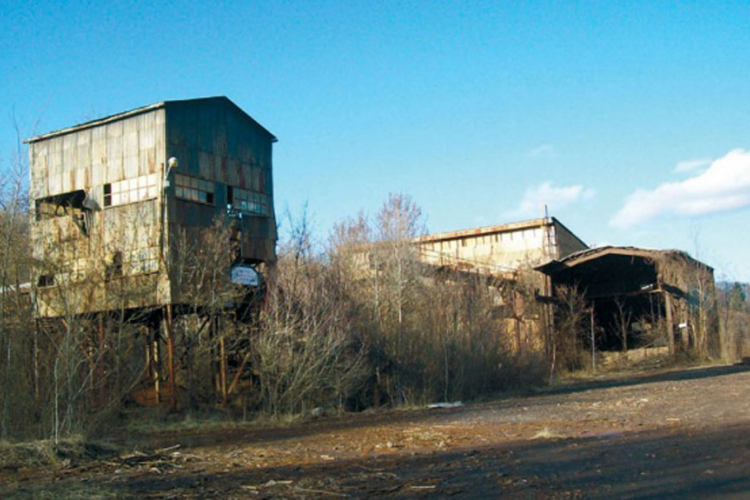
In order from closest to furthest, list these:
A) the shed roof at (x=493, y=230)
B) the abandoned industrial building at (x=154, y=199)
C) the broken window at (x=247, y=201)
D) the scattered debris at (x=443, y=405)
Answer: the abandoned industrial building at (x=154, y=199) < the scattered debris at (x=443, y=405) < the broken window at (x=247, y=201) < the shed roof at (x=493, y=230)

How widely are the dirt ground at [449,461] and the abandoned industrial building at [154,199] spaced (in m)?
5.53

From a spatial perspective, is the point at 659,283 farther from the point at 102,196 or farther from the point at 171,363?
the point at 102,196

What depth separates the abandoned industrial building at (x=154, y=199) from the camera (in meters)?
21.1

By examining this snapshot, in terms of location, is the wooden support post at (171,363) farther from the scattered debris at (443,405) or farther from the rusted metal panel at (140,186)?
the scattered debris at (443,405)

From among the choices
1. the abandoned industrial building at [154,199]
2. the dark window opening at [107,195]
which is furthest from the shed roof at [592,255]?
the dark window opening at [107,195]

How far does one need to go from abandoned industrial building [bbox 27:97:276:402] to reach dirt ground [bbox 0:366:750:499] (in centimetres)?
553

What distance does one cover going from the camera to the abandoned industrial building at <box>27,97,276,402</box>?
21141 mm

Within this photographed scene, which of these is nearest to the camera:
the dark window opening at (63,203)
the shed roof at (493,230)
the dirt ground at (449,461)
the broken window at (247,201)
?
the dirt ground at (449,461)

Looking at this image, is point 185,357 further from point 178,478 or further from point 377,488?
point 377,488

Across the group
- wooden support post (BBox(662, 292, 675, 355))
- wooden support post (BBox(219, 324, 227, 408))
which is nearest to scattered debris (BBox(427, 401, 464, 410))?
wooden support post (BBox(219, 324, 227, 408))

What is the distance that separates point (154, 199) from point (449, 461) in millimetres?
13885

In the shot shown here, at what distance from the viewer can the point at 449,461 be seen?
425 inches

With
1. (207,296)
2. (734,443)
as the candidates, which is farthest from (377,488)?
(207,296)

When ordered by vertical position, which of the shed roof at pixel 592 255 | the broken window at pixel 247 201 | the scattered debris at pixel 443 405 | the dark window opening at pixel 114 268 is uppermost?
the broken window at pixel 247 201
